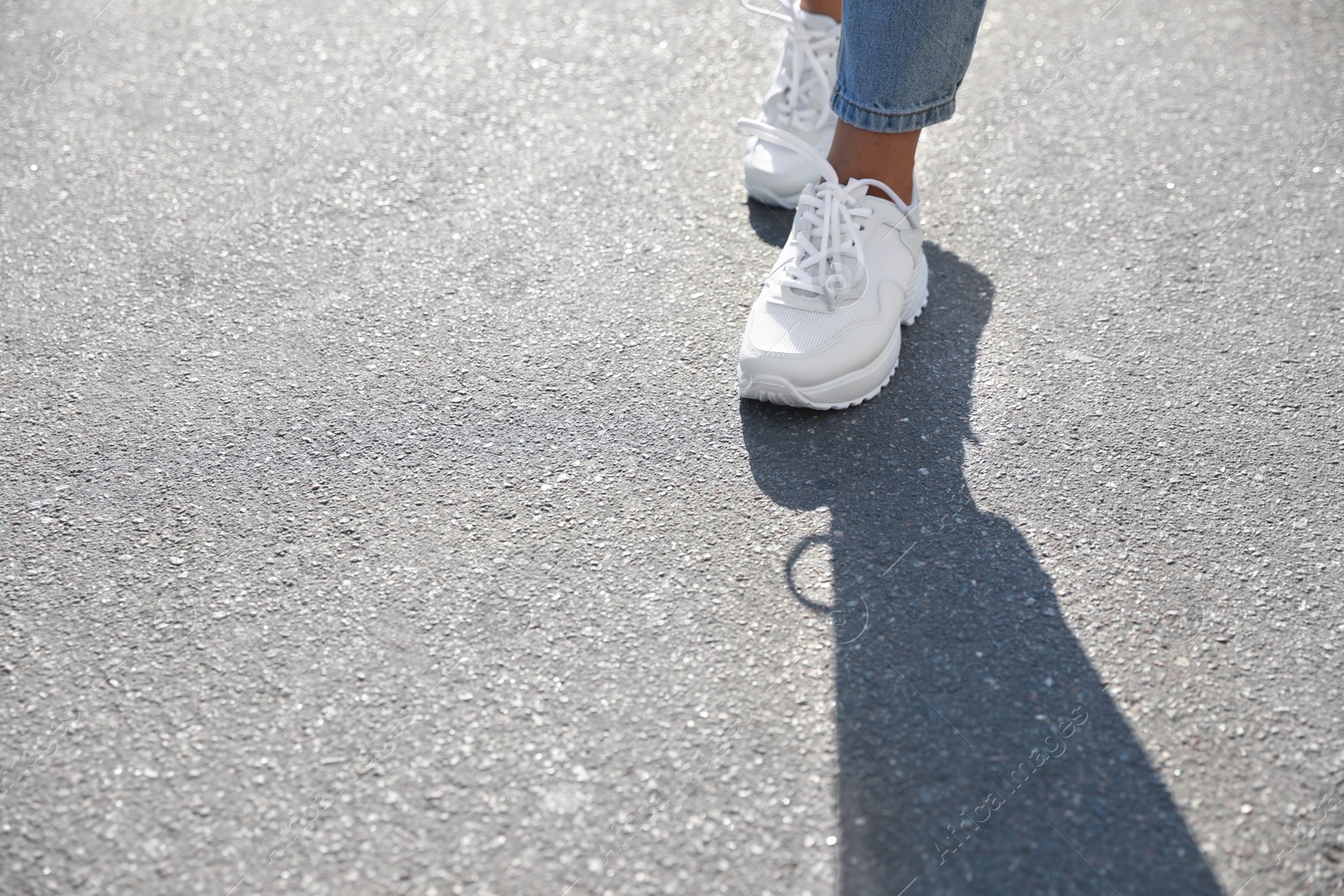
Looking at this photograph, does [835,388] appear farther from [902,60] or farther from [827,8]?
[827,8]

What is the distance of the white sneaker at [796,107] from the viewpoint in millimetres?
2410

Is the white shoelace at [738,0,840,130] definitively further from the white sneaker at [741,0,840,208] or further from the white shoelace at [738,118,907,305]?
the white shoelace at [738,118,907,305]

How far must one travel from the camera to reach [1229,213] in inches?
95.8

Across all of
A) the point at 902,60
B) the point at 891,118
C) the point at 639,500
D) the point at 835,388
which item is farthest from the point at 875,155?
the point at 639,500

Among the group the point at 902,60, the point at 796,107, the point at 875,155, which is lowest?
the point at 796,107

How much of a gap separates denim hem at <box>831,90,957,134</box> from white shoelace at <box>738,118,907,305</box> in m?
0.10

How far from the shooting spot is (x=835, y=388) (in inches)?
75.8

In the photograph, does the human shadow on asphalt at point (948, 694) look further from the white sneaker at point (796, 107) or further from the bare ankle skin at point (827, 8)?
the bare ankle skin at point (827, 8)

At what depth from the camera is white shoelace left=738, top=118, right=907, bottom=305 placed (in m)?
1.96

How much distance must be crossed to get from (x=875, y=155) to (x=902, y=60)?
0.19 m

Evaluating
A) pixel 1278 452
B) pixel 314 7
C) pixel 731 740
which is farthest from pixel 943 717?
pixel 314 7

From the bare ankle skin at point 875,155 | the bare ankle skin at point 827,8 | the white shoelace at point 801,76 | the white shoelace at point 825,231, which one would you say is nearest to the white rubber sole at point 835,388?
the white shoelace at point 825,231

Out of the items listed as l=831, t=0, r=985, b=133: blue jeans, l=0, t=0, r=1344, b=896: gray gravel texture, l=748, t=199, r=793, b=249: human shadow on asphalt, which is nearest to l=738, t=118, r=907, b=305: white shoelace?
l=831, t=0, r=985, b=133: blue jeans

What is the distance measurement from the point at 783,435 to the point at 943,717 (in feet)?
2.01
